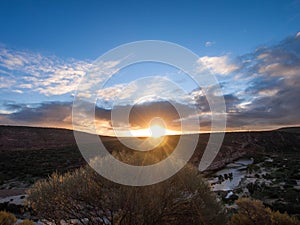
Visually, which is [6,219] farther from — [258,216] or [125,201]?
[258,216]

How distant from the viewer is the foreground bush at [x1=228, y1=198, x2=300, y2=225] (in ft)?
29.1

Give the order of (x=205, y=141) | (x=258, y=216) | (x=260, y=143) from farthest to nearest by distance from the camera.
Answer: (x=205, y=141), (x=260, y=143), (x=258, y=216)

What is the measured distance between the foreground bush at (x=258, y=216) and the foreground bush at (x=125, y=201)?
37.8 inches

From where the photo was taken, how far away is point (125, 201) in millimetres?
7816

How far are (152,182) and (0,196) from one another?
19069 millimetres

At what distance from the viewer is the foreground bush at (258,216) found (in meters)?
8.88

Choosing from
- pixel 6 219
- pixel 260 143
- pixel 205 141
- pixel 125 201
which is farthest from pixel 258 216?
pixel 260 143

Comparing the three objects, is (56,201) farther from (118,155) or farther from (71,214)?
(118,155)

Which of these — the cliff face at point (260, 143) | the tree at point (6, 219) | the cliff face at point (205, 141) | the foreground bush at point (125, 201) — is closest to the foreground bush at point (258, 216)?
the foreground bush at point (125, 201)

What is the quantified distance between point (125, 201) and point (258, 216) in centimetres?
479

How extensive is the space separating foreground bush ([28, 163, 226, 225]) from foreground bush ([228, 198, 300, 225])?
96cm

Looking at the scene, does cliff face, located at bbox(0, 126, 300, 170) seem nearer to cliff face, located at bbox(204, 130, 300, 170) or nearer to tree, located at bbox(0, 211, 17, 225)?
cliff face, located at bbox(204, 130, 300, 170)

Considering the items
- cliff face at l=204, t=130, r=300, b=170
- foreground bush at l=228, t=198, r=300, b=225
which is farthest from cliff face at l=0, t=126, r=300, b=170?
foreground bush at l=228, t=198, r=300, b=225

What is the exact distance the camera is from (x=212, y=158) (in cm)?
4334
